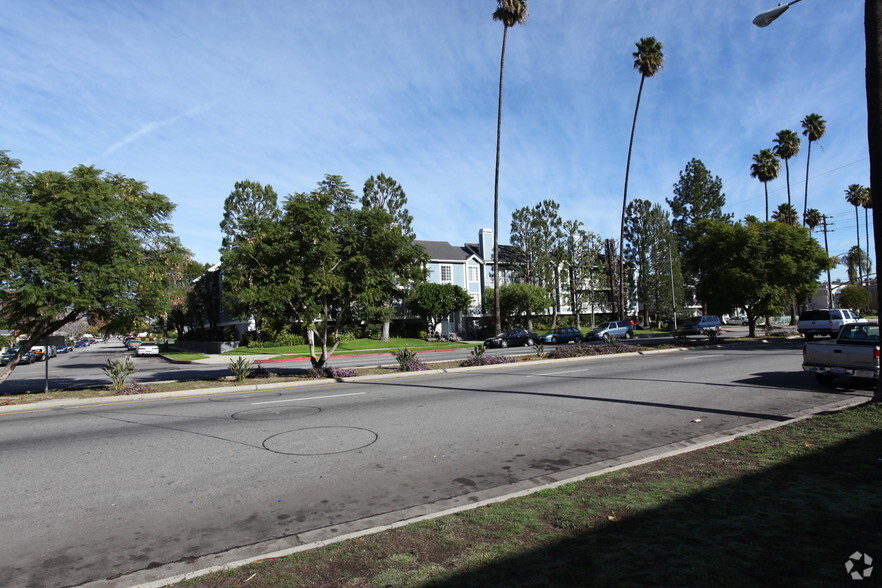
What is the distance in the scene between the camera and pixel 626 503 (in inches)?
187

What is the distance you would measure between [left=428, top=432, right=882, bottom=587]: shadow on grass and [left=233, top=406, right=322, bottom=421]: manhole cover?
21.0 ft

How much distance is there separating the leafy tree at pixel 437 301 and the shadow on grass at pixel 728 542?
139 feet

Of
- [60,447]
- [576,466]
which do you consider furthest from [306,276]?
[576,466]

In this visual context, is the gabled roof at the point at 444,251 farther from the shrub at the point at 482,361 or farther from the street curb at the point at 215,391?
the street curb at the point at 215,391

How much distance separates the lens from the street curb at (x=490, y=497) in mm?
3877

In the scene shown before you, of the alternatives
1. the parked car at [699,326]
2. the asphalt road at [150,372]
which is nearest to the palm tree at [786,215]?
the parked car at [699,326]

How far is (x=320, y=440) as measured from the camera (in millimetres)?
8031

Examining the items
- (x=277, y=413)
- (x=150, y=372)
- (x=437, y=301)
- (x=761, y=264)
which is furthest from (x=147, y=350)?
(x=761, y=264)

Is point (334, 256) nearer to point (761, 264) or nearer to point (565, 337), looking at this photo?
point (761, 264)

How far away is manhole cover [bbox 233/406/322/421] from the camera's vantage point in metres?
10.0

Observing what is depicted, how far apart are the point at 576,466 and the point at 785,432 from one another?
3.40 metres

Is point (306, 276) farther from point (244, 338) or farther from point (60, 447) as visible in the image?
point (244, 338)

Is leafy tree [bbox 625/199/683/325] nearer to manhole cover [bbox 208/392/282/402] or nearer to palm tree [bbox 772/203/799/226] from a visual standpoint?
palm tree [bbox 772/203/799/226]

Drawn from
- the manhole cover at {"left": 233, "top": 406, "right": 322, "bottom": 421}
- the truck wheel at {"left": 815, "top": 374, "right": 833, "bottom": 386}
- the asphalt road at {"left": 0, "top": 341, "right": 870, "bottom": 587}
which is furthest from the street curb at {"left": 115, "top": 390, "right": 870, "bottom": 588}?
the manhole cover at {"left": 233, "top": 406, "right": 322, "bottom": 421}
